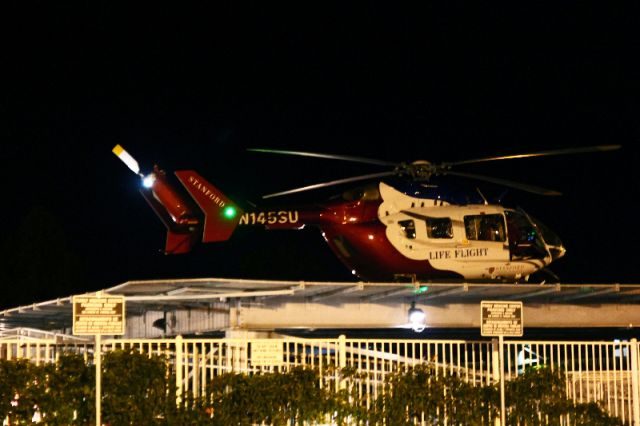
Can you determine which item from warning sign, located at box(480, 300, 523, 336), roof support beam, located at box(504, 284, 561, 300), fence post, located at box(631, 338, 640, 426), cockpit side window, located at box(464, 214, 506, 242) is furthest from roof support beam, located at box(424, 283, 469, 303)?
warning sign, located at box(480, 300, 523, 336)

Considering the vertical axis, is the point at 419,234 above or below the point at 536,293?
above

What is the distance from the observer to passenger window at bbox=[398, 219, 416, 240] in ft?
93.0

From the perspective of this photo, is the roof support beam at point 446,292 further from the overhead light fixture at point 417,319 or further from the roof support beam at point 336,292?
the roof support beam at point 336,292

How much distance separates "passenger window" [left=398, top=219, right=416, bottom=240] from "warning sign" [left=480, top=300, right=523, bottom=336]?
1088 centimetres

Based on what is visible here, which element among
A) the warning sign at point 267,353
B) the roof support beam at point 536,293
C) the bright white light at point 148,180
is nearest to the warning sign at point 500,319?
the warning sign at point 267,353

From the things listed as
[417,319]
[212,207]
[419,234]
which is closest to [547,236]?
[419,234]

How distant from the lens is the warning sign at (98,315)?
48.1ft

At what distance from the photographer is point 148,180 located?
3108 centimetres

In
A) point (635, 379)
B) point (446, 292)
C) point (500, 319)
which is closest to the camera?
point (500, 319)

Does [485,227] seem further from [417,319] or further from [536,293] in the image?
[417,319]

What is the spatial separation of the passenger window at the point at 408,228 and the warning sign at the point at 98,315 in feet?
46.6

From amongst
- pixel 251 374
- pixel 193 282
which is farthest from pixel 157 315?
pixel 251 374

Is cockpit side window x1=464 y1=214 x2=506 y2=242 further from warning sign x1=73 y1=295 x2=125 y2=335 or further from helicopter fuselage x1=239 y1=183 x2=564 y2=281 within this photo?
warning sign x1=73 y1=295 x2=125 y2=335

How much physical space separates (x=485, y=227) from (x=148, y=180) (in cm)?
923
